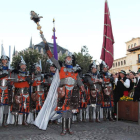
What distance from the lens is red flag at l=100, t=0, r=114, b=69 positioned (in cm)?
983

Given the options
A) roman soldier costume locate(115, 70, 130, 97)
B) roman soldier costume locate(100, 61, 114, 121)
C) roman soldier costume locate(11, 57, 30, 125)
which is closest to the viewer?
roman soldier costume locate(11, 57, 30, 125)

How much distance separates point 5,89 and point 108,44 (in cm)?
545

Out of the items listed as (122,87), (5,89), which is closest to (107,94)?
(122,87)

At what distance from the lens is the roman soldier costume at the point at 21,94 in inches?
279

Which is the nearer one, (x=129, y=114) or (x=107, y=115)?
(x=129, y=114)

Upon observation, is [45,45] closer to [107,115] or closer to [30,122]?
[30,122]

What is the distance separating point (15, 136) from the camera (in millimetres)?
5227

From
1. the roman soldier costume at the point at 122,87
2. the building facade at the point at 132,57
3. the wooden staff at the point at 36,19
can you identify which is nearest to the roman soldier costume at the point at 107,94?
the roman soldier costume at the point at 122,87

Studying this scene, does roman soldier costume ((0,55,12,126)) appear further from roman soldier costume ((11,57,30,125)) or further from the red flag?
the red flag

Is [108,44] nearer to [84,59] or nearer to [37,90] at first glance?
[37,90]

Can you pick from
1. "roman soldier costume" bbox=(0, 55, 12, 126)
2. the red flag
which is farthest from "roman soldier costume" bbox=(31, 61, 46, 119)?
the red flag

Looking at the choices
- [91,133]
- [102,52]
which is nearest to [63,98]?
[91,133]

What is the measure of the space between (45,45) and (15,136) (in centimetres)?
246

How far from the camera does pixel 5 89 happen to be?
6.91 metres
